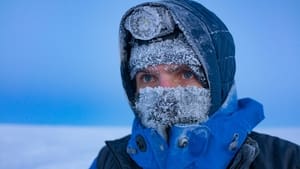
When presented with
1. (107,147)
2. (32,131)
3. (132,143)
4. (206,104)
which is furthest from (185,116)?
(32,131)

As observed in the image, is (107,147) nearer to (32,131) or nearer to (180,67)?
(180,67)

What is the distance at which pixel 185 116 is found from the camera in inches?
119

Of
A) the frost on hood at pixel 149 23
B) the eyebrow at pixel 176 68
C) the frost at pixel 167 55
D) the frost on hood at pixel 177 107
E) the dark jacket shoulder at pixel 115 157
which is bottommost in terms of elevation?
the dark jacket shoulder at pixel 115 157

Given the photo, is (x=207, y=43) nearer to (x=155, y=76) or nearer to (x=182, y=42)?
(x=182, y=42)

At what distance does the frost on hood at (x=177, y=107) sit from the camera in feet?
9.97

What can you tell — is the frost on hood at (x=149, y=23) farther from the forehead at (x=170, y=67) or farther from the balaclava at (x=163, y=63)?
the forehead at (x=170, y=67)

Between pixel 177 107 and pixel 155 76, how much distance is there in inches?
9.1

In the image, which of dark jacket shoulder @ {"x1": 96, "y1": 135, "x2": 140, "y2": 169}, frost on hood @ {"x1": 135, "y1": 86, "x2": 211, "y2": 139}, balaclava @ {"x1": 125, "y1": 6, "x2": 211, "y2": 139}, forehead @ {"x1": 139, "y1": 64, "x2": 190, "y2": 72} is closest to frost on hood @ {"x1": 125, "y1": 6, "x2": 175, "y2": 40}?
balaclava @ {"x1": 125, "y1": 6, "x2": 211, "y2": 139}

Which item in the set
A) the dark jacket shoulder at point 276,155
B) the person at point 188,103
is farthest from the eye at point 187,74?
the dark jacket shoulder at point 276,155

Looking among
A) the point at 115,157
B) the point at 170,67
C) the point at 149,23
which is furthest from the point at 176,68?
the point at 115,157

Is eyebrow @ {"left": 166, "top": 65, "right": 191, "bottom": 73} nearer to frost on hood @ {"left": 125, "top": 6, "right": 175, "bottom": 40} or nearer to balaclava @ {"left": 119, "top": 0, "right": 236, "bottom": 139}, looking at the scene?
balaclava @ {"left": 119, "top": 0, "right": 236, "bottom": 139}

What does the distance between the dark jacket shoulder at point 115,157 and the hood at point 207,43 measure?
0.79 ft

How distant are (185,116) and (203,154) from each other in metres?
0.22

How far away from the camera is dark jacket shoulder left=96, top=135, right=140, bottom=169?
3.23 metres
